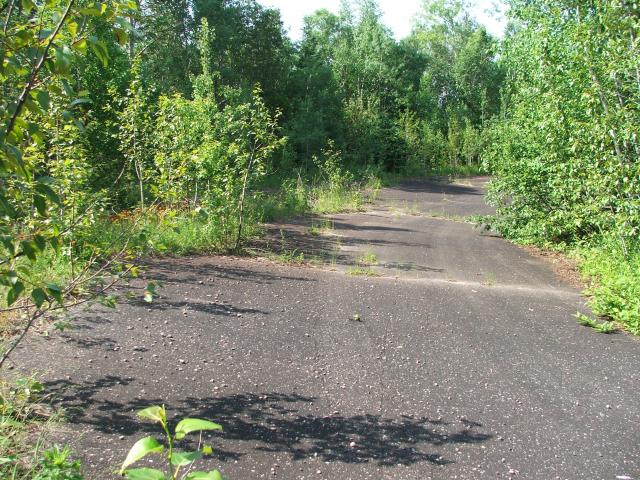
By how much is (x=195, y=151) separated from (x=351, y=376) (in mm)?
3564

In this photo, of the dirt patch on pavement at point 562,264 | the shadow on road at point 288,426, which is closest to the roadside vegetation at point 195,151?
the dirt patch on pavement at point 562,264

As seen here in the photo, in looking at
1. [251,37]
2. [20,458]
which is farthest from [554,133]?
[251,37]

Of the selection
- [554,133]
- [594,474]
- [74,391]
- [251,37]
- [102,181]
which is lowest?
[594,474]

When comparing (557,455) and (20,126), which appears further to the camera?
(557,455)

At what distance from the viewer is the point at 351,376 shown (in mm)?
4246

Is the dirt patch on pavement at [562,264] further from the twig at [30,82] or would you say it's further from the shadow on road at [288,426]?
the twig at [30,82]

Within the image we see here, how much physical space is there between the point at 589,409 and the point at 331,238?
22.7ft

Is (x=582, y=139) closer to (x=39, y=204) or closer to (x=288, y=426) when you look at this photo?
(x=288, y=426)

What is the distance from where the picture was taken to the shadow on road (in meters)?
3.14

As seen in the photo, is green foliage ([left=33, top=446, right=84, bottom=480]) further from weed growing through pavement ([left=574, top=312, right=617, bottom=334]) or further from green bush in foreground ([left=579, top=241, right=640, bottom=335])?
green bush in foreground ([left=579, top=241, right=640, bottom=335])

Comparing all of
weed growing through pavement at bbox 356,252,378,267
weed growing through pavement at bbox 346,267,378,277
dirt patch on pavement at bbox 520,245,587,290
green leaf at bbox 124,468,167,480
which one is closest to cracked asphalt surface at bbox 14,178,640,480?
weed growing through pavement at bbox 346,267,378,277

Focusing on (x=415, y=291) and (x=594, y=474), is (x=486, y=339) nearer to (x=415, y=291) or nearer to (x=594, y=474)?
(x=415, y=291)

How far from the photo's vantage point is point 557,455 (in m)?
3.33

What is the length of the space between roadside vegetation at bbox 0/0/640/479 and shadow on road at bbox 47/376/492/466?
0.43 metres
